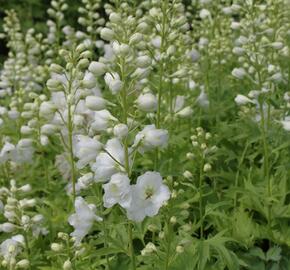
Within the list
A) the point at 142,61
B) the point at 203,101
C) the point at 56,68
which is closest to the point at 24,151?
the point at 203,101

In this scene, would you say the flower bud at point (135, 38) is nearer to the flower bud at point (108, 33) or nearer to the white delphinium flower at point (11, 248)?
the flower bud at point (108, 33)

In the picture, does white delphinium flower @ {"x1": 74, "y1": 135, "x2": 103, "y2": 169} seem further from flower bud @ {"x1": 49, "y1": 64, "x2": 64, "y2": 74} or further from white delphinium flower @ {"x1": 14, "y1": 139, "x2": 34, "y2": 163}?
white delphinium flower @ {"x1": 14, "y1": 139, "x2": 34, "y2": 163}

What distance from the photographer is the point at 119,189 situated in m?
2.86

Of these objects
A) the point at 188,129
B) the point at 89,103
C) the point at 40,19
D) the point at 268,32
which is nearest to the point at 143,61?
the point at 89,103

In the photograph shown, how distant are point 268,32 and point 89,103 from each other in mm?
1967

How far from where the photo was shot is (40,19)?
1272 centimetres

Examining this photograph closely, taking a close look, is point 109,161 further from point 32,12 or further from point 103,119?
point 32,12

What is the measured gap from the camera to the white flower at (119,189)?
2.85 meters

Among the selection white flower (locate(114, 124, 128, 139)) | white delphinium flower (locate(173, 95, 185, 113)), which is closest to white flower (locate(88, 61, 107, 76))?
white flower (locate(114, 124, 128, 139))

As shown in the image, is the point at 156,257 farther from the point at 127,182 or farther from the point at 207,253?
the point at 127,182

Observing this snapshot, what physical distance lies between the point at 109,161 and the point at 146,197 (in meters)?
0.25

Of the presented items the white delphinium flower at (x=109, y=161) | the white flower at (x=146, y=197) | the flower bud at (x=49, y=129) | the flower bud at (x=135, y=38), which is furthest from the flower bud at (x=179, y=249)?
the flower bud at (x=49, y=129)

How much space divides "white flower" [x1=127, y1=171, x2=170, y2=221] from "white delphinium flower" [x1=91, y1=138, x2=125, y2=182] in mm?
128

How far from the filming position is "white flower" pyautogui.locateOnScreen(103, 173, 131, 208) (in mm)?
2850
